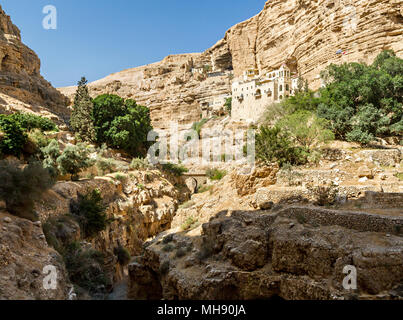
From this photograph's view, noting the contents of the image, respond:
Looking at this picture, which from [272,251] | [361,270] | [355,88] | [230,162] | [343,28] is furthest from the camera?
[343,28]

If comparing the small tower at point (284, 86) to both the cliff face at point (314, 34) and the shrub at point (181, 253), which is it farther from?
the shrub at point (181, 253)

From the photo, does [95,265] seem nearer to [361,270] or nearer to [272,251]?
[272,251]

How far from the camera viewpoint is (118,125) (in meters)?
24.3

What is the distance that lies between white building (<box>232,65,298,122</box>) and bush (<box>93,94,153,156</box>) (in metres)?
14.7

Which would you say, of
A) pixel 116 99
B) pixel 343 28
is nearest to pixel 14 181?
pixel 116 99

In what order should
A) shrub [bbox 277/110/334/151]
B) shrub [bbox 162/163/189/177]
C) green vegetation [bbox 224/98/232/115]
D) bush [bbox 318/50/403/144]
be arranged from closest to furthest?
1. shrub [bbox 277/110/334/151]
2. bush [bbox 318/50/403/144]
3. shrub [bbox 162/163/189/177]
4. green vegetation [bbox 224/98/232/115]

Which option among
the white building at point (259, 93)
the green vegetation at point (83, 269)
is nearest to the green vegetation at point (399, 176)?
the green vegetation at point (83, 269)

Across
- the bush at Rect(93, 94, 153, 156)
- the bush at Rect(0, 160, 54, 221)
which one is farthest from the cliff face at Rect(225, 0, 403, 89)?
the bush at Rect(0, 160, 54, 221)

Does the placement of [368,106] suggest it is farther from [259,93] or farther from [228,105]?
[228,105]

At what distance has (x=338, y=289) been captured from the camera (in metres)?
6.89

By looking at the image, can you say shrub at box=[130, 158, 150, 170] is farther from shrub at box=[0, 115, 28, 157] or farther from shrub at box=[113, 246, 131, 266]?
shrub at box=[113, 246, 131, 266]

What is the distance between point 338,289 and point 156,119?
42464 mm

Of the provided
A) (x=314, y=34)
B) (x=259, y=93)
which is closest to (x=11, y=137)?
(x=259, y=93)

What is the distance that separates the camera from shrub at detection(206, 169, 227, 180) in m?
23.5
